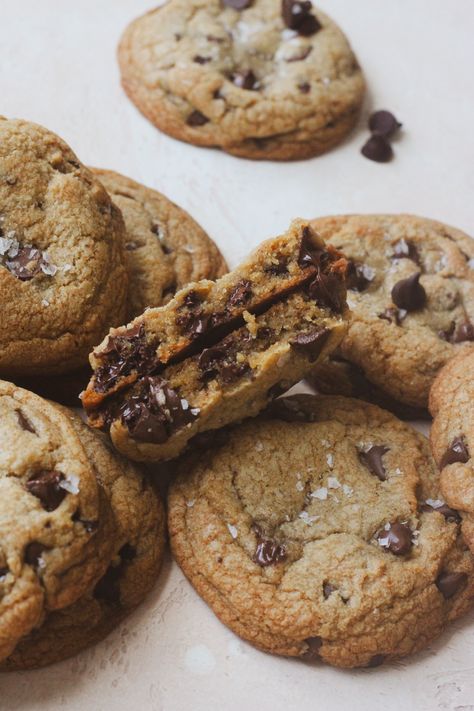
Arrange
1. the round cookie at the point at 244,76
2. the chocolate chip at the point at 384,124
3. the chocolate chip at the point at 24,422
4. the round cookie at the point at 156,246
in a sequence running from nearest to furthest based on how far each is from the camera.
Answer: the chocolate chip at the point at 24,422 → the round cookie at the point at 156,246 → the round cookie at the point at 244,76 → the chocolate chip at the point at 384,124

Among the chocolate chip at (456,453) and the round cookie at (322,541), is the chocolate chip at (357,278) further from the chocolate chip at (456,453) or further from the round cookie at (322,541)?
the chocolate chip at (456,453)

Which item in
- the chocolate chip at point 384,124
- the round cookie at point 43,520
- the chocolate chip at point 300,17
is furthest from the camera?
the chocolate chip at point 384,124

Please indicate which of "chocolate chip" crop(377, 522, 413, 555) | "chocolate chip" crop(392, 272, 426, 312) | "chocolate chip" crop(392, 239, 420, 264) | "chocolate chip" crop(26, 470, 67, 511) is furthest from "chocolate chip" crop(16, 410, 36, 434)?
"chocolate chip" crop(392, 239, 420, 264)

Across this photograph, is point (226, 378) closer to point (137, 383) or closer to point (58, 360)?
point (137, 383)

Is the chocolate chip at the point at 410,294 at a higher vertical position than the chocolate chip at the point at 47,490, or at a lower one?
lower

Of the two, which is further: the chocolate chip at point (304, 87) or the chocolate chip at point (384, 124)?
the chocolate chip at point (384, 124)

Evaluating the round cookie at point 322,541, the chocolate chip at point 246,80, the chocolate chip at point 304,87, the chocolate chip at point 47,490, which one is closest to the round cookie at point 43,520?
the chocolate chip at point 47,490

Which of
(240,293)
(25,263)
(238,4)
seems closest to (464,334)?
(240,293)

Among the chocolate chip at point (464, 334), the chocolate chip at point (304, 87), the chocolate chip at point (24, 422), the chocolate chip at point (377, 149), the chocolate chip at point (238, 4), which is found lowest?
the chocolate chip at point (464, 334)
